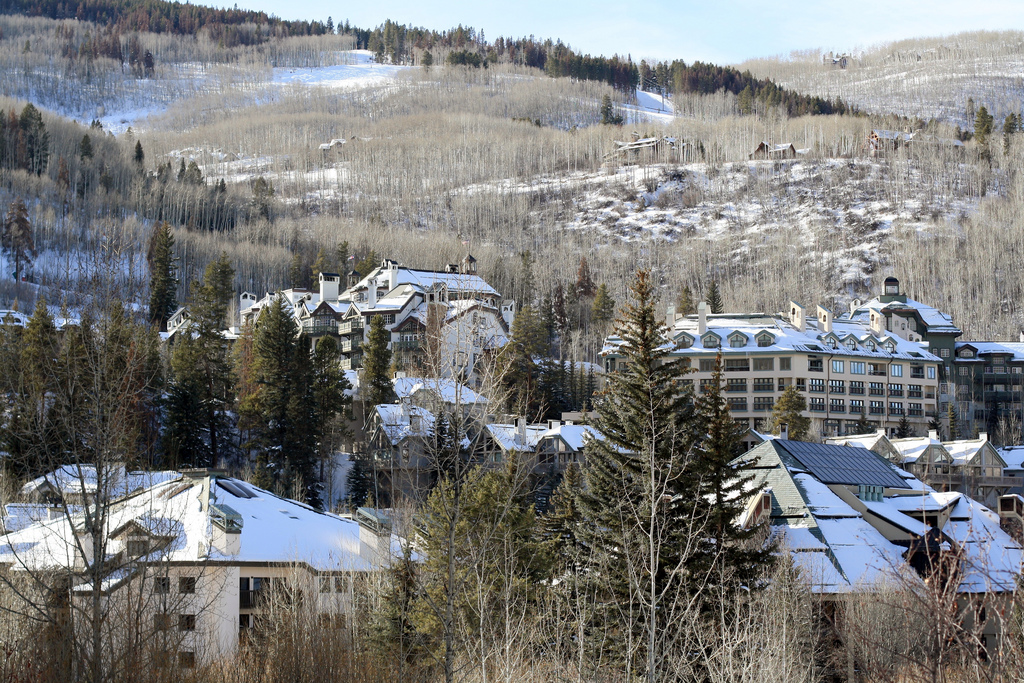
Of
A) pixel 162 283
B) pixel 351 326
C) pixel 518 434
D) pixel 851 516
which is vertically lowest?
pixel 851 516

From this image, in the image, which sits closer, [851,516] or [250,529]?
[250,529]

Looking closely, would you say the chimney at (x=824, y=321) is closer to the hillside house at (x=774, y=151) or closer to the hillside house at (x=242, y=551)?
the hillside house at (x=242, y=551)

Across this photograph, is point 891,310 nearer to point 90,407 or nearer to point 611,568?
point 611,568

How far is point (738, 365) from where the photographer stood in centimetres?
8256

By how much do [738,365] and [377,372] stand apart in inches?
1139

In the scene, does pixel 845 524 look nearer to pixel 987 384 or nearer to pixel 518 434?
pixel 518 434

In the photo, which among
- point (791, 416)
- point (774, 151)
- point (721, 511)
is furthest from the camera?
point (774, 151)

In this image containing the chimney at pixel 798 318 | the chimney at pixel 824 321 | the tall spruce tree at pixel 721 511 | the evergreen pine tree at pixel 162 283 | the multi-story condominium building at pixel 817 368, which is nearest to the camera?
the tall spruce tree at pixel 721 511

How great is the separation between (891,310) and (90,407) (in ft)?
295

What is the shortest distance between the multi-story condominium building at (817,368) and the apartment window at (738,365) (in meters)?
0.07

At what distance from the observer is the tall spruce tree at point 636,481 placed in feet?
84.6

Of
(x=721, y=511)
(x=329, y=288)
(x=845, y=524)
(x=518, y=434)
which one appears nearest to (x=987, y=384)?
(x=518, y=434)

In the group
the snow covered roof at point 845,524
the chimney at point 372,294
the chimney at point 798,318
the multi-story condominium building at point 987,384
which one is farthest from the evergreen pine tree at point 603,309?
the snow covered roof at point 845,524

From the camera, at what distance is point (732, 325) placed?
86.6 meters
